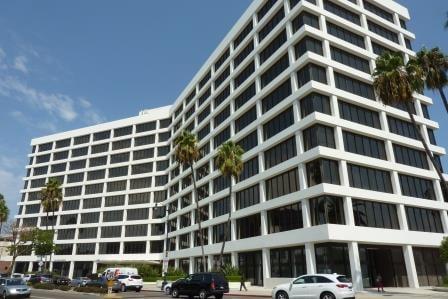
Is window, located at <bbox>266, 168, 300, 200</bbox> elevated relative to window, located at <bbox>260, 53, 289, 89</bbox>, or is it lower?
lower

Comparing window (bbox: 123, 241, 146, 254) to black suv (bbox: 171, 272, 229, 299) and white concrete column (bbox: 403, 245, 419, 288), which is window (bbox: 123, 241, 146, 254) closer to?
black suv (bbox: 171, 272, 229, 299)

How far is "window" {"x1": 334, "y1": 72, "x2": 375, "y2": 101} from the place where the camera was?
42.3 m

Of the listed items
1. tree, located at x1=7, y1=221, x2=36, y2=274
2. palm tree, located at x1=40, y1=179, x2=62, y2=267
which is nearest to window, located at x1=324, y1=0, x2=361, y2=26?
palm tree, located at x1=40, y1=179, x2=62, y2=267

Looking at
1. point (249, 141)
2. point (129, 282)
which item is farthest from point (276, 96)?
point (129, 282)

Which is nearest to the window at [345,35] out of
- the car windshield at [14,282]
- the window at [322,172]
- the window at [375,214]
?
the window at [322,172]

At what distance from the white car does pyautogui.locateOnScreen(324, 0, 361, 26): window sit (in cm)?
3494

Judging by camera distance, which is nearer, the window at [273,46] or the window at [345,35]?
the window at [345,35]

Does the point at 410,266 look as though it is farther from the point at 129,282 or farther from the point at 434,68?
the point at 129,282

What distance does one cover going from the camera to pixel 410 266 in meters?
37.6

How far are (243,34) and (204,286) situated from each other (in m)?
40.5

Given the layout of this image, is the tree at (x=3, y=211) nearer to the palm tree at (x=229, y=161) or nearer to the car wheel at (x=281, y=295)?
the palm tree at (x=229, y=161)

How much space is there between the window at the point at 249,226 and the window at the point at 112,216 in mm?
44589

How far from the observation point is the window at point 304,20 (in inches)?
1670

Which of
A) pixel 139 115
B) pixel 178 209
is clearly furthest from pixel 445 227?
pixel 139 115
